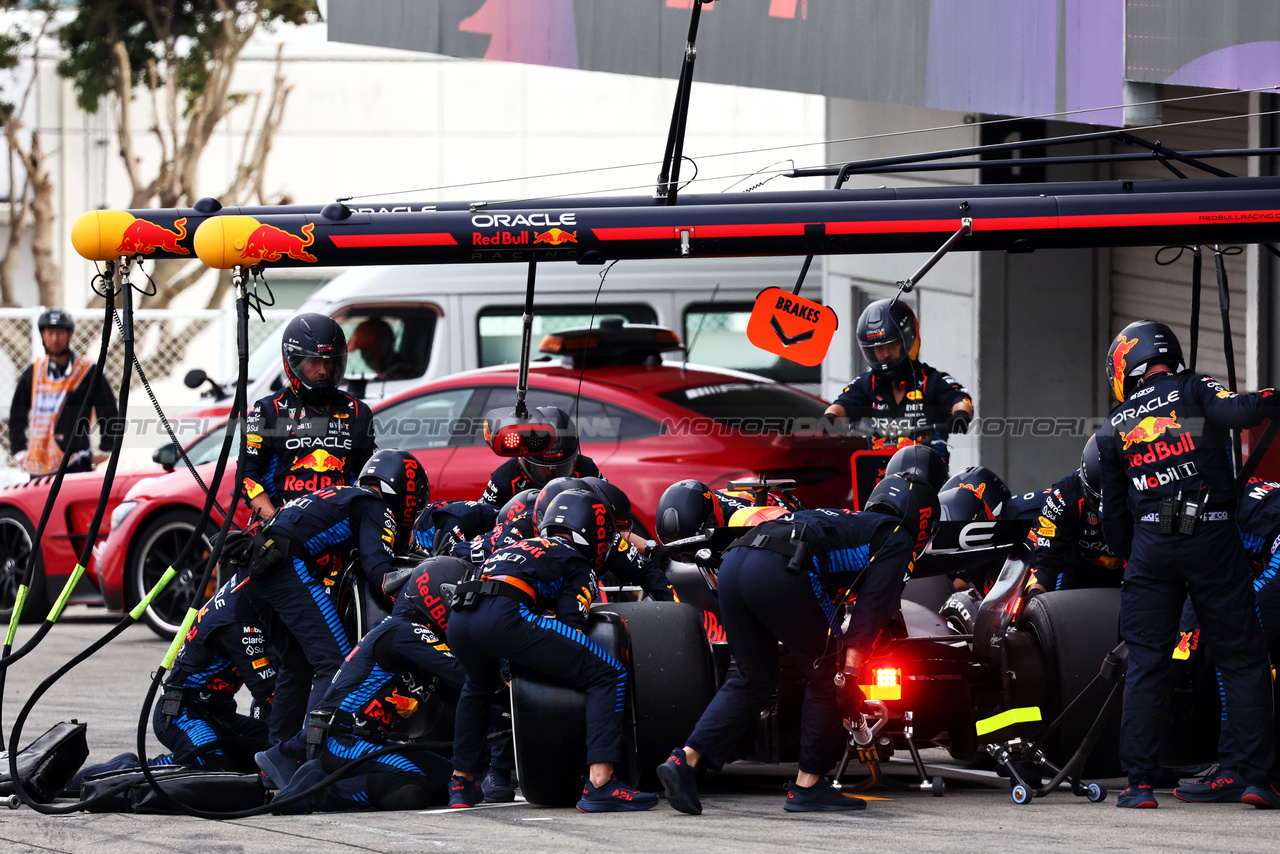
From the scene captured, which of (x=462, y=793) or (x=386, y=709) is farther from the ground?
(x=386, y=709)

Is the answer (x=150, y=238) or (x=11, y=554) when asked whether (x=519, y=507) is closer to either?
(x=150, y=238)

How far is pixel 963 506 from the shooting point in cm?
757

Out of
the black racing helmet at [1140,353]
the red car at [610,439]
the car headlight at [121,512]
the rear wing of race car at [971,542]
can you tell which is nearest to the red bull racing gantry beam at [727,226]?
the black racing helmet at [1140,353]

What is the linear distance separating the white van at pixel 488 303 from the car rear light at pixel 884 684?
21.9 feet

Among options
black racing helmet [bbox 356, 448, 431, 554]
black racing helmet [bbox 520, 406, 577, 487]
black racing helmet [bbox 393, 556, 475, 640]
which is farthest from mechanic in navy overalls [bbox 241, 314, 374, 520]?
black racing helmet [bbox 393, 556, 475, 640]

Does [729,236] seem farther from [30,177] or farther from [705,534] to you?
[30,177]

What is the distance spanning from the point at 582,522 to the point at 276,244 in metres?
1.65

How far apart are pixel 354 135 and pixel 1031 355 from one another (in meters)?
18.1

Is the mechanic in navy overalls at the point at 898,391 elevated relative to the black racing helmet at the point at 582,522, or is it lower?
elevated

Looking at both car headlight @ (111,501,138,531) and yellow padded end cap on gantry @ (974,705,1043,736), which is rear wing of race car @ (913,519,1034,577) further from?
car headlight @ (111,501,138,531)

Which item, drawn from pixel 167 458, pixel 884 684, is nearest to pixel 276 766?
pixel 884 684

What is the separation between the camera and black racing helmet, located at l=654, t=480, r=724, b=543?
6.88 metres

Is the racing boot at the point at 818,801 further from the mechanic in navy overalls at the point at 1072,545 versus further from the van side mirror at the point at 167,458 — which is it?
the van side mirror at the point at 167,458

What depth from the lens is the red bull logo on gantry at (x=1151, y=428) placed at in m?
6.32
